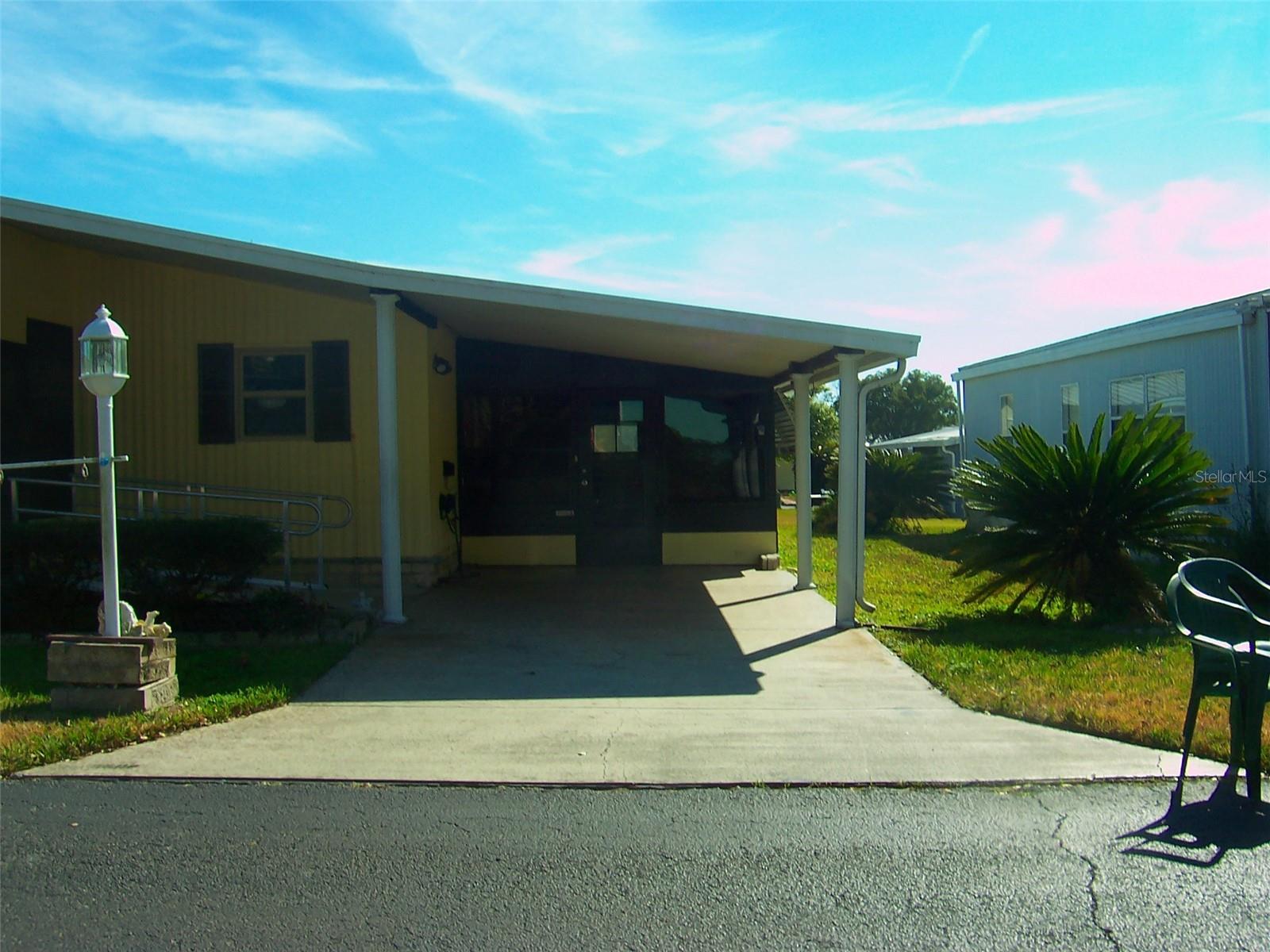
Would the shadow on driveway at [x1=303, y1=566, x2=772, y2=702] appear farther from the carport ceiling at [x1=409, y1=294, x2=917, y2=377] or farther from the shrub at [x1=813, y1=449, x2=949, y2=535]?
the shrub at [x1=813, y1=449, x2=949, y2=535]

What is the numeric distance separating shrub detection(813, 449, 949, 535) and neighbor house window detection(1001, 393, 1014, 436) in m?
2.30

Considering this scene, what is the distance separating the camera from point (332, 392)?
408 inches

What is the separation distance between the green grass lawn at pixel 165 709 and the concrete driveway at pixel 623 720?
0.43ft

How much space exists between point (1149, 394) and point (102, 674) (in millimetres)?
13606

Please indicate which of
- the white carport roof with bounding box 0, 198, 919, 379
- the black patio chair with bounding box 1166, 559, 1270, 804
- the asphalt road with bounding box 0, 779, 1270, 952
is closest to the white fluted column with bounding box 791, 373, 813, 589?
the white carport roof with bounding box 0, 198, 919, 379

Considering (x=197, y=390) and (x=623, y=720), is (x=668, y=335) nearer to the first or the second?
(x=623, y=720)

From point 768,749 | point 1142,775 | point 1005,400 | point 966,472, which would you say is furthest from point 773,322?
point 1005,400

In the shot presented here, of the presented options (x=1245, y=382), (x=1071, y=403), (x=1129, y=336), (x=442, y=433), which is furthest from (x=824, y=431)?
(x=442, y=433)

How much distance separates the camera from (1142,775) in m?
5.13

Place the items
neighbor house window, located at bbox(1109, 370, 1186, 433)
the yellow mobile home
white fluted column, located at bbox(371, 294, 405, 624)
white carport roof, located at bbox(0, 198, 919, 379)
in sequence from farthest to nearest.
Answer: neighbor house window, located at bbox(1109, 370, 1186, 433), the yellow mobile home, white fluted column, located at bbox(371, 294, 405, 624), white carport roof, located at bbox(0, 198, 919, 379)

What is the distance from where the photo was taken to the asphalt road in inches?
139

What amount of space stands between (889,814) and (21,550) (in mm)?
7039

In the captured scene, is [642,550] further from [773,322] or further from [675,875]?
[675,875]

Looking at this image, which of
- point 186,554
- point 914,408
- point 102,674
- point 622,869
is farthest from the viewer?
point 914,408
